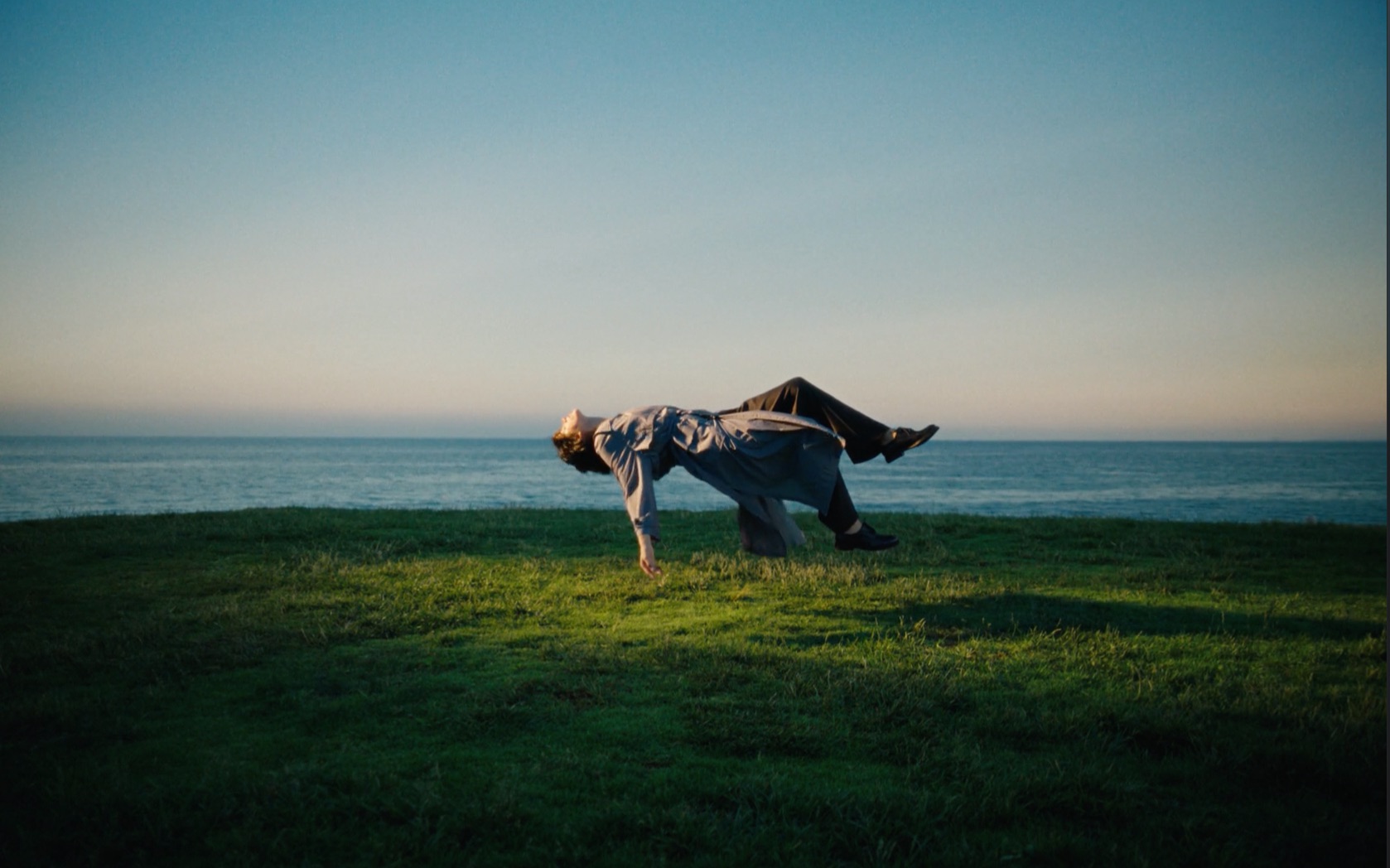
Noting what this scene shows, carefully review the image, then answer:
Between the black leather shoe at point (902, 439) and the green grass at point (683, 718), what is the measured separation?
5.12ft

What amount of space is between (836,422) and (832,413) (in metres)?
0.09

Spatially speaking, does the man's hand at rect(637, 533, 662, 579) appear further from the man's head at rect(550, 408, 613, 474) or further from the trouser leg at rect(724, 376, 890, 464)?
the trouser leg at rect(724, 376, 890, 464)

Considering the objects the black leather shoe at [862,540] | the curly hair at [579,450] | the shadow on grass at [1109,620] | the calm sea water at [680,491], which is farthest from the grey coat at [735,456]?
the calm sea water at [680,491]

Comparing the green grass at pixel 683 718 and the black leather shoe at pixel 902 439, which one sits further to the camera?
the black leather shoe at pixel 902 439

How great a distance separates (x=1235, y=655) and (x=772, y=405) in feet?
14.4

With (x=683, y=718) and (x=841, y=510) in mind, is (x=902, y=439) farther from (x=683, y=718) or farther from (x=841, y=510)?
(x=683, y=718)

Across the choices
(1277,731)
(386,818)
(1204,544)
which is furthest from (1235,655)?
(1204,544)

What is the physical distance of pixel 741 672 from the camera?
5.50 m

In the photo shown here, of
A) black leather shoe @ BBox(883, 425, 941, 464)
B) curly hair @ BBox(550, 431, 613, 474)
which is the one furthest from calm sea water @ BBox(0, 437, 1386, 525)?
black leather shoe @ BBox(883, 425, 941, 464)

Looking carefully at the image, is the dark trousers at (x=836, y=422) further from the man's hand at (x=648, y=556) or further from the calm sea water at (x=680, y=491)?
the calm sea water at (x=680, y=491)

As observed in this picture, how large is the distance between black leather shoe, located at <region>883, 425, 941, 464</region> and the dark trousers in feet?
0.44

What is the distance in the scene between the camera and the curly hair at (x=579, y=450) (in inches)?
316

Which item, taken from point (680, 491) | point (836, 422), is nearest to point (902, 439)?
point (836, 422)

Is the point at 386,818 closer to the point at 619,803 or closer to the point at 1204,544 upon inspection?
the point at 619,803
